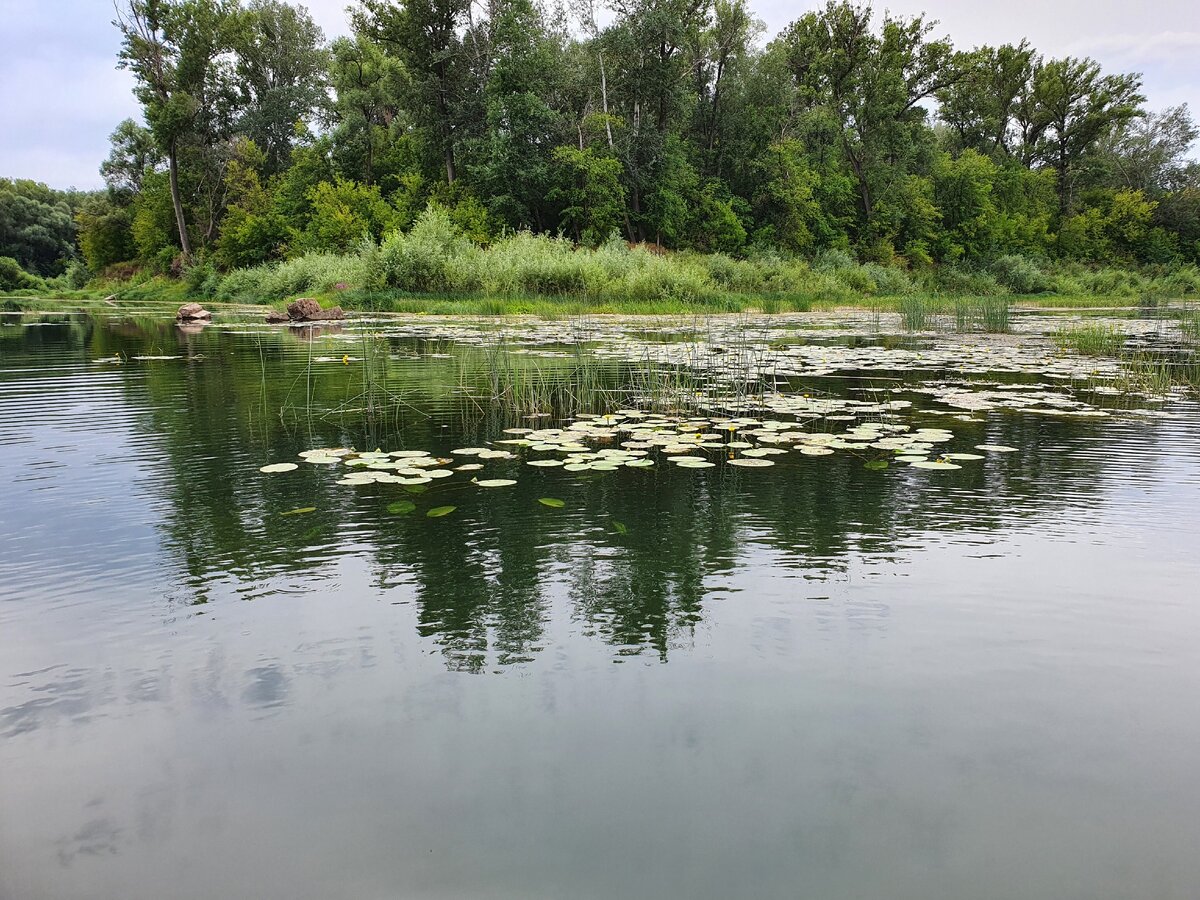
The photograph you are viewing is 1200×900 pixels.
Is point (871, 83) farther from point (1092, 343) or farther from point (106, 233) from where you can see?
point (106, 233)

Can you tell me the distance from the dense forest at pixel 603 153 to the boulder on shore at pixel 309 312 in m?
3.01

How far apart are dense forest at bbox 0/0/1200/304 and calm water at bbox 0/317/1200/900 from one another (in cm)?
2053

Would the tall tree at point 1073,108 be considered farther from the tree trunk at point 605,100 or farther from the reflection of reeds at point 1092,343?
the reflection of reeds at point 1092,343

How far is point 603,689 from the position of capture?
8.05 feet

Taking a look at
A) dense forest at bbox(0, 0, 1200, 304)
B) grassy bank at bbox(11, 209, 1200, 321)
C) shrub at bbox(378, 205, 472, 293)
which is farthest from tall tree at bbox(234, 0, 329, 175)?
shrub at bbox(378, 205, 472, 293)

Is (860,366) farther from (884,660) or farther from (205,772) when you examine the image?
(205,772)

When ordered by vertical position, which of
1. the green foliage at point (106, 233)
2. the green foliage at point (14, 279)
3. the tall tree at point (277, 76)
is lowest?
the green foliage at point (14, 279)

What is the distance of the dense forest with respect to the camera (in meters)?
33.6

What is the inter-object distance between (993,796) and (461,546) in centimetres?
252

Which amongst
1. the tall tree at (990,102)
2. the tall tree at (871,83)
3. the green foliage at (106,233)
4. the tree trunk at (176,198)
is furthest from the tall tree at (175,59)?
the tall tree at (990,102)

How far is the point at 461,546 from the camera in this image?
3818mm

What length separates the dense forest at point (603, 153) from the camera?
33594mm

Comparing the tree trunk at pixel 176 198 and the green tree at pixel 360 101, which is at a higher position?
the green tree at pixel 360 101

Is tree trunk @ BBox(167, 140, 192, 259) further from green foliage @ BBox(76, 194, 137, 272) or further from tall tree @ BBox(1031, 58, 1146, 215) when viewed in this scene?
tall tree @ BBox(1031, 58, 1146, 215)
